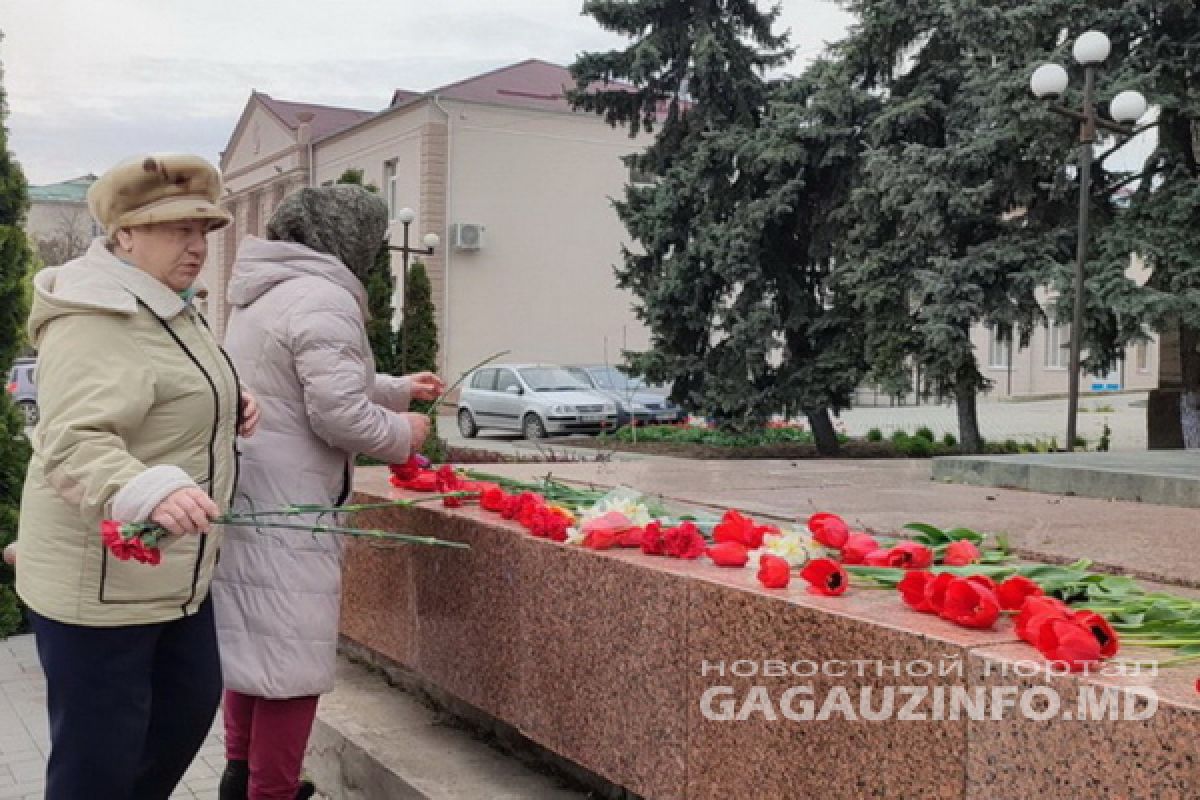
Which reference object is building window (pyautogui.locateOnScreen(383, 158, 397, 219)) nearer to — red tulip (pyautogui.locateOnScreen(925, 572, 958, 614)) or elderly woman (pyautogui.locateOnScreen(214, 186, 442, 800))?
elderly woman (pyautogui.locateOnScreen(214, 186, 442, 800))

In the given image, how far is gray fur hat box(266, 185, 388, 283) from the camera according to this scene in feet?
8.71

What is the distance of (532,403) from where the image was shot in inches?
727

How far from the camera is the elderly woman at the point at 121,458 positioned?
204cm

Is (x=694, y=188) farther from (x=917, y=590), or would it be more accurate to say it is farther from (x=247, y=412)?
(x=917, y=590)

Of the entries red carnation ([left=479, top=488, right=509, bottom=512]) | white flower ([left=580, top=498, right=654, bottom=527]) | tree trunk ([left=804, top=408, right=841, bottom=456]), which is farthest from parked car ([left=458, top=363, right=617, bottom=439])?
white flower ([left=580, top=498, right=654, bottom=527])

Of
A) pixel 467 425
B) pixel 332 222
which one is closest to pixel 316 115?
pixel 467 425

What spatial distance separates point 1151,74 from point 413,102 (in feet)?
57.1

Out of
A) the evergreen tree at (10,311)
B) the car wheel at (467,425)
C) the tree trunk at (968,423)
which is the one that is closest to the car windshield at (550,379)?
the car wheel at (467,425)

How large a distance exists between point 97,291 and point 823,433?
41.4 ft

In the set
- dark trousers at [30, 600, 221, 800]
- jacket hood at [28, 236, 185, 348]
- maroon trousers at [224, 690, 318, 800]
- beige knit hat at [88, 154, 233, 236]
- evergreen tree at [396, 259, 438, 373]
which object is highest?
evergreen tree at [396, 259, 438, 373]

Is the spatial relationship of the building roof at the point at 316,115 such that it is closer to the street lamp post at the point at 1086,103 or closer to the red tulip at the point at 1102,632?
the street lamp post at the point at 1086,103

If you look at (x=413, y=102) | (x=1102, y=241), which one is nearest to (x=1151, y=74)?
(x=1102, y=241)

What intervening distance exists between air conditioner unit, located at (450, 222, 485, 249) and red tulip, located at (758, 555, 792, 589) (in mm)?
23656

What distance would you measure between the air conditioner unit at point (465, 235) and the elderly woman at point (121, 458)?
23289mm
